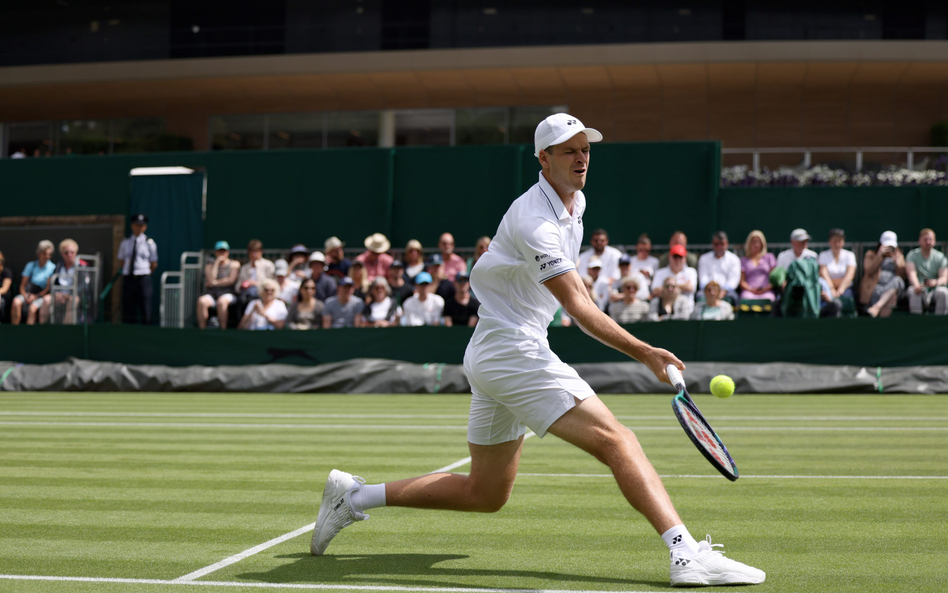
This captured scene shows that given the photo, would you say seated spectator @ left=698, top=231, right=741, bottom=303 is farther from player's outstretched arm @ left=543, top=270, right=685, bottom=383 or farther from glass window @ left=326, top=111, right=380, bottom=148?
glass window @ left=326, top=111, right=380, bottom=148

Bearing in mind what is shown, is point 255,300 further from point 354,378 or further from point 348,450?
point 348,450

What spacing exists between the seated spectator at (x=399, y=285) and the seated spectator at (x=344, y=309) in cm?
62

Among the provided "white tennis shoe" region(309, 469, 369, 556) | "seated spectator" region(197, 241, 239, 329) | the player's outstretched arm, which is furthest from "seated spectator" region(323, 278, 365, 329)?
the player's outstretched arm

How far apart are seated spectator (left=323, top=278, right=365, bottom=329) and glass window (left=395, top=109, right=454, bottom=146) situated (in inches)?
543

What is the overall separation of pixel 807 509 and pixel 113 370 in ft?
38.8

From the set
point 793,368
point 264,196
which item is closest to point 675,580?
point 793,368

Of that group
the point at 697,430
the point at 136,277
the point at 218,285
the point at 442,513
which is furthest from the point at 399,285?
the point at 697,430

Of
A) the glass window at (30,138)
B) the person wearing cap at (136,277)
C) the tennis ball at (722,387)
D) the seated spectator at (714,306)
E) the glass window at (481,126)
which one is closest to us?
the tennis ball at (722,387)

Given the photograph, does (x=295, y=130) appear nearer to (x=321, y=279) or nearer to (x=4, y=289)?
(x=4, y=289)

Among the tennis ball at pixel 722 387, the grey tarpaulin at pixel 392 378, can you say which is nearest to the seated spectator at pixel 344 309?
the grey tarpaulin at pixel 392 378

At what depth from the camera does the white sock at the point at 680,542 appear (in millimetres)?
3545

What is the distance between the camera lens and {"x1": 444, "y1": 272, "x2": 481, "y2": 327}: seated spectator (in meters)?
14.8

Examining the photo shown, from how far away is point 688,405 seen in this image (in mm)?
3678

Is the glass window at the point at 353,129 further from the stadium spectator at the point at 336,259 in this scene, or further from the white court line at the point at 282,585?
the white court line at the point at 282,585
